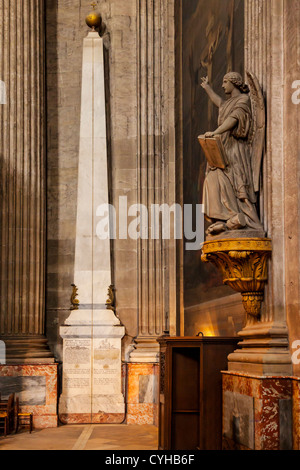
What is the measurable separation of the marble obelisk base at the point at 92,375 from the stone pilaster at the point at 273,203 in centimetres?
582

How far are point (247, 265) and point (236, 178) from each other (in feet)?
3.33

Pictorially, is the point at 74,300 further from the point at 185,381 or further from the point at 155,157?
the point at 185,381

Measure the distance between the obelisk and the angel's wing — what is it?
6.37 metres

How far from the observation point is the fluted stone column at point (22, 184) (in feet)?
45.7

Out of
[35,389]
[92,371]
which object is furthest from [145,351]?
[35,389]

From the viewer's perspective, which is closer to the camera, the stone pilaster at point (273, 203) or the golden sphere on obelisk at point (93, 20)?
the stone pilaster at point (273, 203)

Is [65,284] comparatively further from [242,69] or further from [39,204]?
[242,69]

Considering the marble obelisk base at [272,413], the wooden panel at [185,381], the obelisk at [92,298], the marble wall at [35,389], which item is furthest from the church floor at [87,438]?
the marble obelisk base at [272,413]

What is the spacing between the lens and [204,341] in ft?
30.6

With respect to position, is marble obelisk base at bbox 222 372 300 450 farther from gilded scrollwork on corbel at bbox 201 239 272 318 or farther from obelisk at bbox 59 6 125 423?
obelisk at bbox 59 6 125 423

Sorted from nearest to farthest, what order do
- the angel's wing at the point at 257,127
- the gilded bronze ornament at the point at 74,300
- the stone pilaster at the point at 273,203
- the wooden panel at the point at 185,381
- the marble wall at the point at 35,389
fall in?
1. the stone pilaster at the point at 273,203
2. the angel's wing at the point at 257,127
3. the wooden panel at the point at 185,381
4. the marble wall at the point at 35,389
5. the gilded bronze ornament at the point at 74,300

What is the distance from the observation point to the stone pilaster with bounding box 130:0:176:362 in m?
14.6

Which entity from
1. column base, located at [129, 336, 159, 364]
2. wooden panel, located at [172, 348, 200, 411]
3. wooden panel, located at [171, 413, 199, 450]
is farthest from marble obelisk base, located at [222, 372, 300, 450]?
column base, located at [129, 336, 159, 364]

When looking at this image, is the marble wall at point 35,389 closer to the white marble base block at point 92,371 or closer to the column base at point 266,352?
the white marble base block at point 92,371
